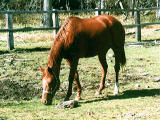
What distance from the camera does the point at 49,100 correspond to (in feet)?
19.4

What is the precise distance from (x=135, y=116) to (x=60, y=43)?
1989mm

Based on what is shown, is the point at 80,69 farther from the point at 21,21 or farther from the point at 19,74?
the point at 21,21

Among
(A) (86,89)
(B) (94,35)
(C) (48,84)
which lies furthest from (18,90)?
(B) (94,35)

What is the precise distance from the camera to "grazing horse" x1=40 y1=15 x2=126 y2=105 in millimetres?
5918

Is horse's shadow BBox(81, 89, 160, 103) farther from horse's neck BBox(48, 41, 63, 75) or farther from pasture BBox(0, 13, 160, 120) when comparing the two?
horse's neck BBox(48, 41, 63, 75)

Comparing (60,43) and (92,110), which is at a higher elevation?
(60,43)

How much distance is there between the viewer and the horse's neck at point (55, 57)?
6031 mm

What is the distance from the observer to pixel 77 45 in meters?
6.50

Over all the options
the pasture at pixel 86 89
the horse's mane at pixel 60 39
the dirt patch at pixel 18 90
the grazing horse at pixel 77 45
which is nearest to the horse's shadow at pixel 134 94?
the pasture at pixel 86 89

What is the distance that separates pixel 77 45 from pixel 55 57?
25.1 inches

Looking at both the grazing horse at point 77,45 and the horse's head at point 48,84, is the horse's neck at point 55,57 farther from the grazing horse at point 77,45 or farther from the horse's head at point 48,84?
the horse's head at point 48,84

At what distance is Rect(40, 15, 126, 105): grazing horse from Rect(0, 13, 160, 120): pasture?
1.31 ft

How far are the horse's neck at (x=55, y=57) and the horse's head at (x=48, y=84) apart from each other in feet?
0.54

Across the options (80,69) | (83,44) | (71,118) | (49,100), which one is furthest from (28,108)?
(80,69)
